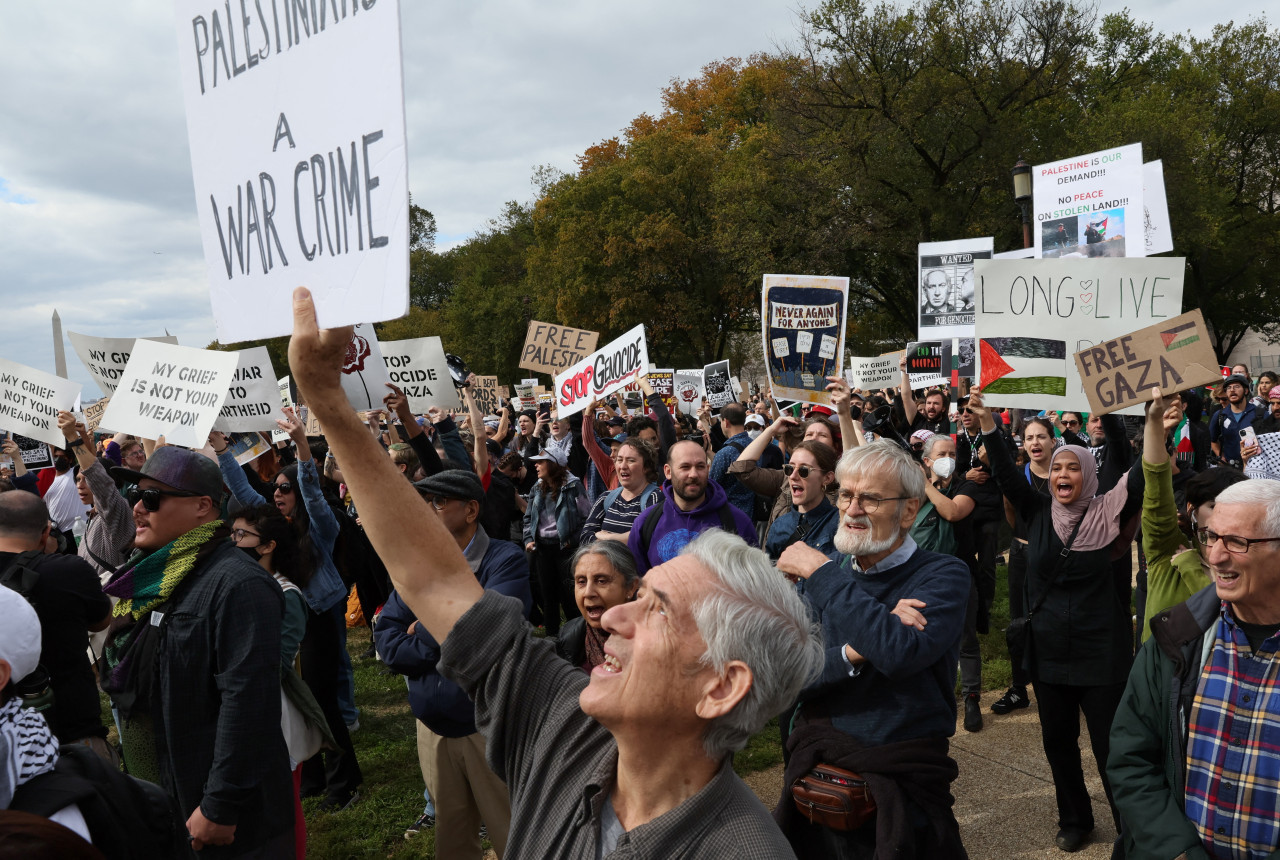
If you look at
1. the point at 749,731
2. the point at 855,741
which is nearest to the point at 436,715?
the point at 855,741

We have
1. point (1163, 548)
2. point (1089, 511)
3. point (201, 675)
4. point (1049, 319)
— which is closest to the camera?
point (201, 675)

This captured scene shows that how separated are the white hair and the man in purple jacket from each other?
2.93 meters

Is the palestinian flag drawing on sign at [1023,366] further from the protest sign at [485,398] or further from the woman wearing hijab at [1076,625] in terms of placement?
the protest sign at [485,398]

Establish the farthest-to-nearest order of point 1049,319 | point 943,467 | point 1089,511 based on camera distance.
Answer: point 943,467 < point 1049,319 < point 1089,511

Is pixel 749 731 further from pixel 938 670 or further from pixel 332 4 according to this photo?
pixel 332 4

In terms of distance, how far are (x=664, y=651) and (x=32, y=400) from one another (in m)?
7.15

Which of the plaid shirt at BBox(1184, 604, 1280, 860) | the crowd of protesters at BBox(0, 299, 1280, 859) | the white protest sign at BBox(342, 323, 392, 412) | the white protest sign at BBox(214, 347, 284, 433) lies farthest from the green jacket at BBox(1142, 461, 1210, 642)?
the white protest sign at BBox(214, 347, 284, 433)

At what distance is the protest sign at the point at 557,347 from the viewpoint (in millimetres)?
10945

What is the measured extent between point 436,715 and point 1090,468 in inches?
134

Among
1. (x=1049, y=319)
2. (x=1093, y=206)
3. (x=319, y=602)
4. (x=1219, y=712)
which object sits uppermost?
(x=1093, y=206)

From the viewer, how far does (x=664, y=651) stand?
1.79 m

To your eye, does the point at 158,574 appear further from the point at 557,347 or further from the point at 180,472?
the point at 557,347

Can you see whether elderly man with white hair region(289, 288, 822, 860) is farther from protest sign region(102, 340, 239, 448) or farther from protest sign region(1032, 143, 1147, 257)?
protest sign region(1032, 143, 1147, 257)

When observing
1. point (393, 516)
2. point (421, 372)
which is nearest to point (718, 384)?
point (421, 372)
